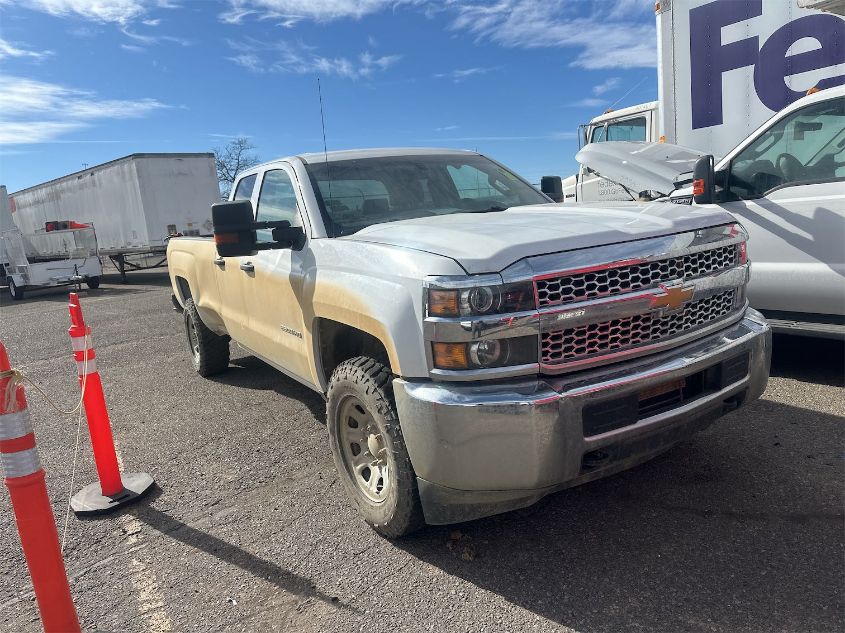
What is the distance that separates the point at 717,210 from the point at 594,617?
199 centimetres

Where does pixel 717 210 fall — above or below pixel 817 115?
below

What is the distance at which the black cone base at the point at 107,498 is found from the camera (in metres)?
3.51

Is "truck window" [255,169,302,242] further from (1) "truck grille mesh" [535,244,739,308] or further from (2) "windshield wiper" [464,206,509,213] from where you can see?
(1) "truck grille mesh" [535,244,739,308]

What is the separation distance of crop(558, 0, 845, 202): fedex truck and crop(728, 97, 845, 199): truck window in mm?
1778

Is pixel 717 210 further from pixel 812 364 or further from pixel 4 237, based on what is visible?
pixel 4 237

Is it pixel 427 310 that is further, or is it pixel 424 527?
pixel 424 527

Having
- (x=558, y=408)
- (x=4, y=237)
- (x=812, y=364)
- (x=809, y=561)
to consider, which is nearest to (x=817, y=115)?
(x=812, y=364)

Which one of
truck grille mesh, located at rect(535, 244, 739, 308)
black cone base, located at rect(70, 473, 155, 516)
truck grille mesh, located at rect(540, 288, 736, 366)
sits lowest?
black cone base, located at rect(70, 473, 155, 516)

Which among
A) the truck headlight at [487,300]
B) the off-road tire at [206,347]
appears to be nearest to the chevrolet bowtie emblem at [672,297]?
the truck headlight at [487,300]

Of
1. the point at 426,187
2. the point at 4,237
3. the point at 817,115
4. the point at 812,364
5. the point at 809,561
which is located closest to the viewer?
the point at 809,561

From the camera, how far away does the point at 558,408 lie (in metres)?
2.32

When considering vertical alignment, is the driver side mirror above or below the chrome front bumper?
above

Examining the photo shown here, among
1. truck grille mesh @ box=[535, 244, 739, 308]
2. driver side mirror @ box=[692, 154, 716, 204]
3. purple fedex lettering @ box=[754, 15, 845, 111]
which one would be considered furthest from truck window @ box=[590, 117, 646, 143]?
truck grille mesh @ box=[535, 244, 739, 308]

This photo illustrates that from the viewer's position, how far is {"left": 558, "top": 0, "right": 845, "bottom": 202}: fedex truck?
240 inches
